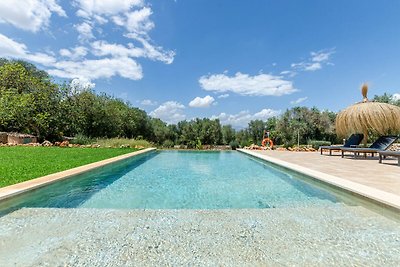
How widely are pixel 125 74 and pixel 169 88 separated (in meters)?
5.68

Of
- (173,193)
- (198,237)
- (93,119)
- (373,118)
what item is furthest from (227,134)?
(198,237)

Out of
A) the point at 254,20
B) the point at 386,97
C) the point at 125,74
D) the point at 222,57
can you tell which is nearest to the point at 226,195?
the point at 254,20

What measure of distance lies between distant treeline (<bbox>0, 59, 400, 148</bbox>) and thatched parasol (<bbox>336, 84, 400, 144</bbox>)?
28.4 feet

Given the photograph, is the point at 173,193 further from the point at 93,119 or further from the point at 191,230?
the point at 93,119

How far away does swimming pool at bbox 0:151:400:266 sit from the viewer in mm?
2094

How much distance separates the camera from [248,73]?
891 inches

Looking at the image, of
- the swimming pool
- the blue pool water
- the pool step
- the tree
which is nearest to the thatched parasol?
the blue pool water

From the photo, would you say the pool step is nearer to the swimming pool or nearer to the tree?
the swimming pool

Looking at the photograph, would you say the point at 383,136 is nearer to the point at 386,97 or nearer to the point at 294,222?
the point at 294,222

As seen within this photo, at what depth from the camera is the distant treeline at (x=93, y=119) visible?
17562 mm

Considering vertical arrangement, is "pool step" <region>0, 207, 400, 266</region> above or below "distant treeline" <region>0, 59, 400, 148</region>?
below

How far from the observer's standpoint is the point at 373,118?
33.6 feet

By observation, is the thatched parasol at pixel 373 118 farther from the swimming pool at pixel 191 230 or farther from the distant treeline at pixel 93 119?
the distant treeline at pixel 93 119

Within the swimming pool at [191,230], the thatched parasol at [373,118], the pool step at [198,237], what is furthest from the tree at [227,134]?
the pool step at [198,237]
